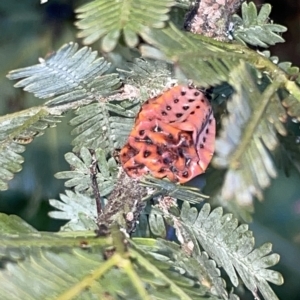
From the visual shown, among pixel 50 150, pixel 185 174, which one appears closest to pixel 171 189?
pixel 185 174

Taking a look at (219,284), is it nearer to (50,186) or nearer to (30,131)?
(30,131)

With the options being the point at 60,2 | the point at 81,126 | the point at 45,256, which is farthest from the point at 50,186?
the point at 45,256

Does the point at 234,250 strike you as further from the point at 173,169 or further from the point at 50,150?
the point at 50,150

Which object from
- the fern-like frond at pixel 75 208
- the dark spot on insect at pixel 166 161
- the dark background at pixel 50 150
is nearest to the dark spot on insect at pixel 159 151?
the dark spot on insect at pixel 166 161

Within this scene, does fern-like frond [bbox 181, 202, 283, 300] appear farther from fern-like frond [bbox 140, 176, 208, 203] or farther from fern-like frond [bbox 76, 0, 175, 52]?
fern-like frond [bbox 76, 0, 175, 52]

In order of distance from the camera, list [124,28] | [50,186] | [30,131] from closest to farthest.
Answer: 1. [124,28]
2. [30,131]
3. [50,186]

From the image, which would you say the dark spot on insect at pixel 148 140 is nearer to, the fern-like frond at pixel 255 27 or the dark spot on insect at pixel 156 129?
the dark spot on insect at pixel 156 129
